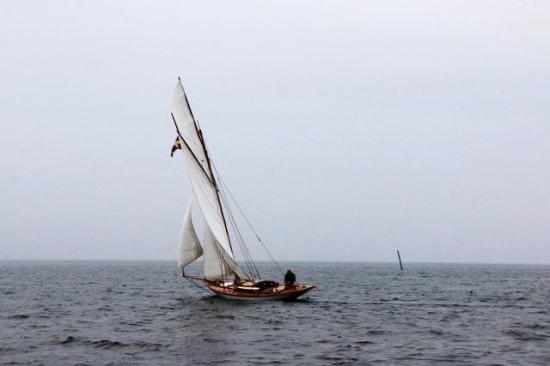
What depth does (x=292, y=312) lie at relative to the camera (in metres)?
48.8

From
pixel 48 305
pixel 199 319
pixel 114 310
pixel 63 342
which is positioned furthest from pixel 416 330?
pixel 48 305

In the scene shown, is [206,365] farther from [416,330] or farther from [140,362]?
[416,330]

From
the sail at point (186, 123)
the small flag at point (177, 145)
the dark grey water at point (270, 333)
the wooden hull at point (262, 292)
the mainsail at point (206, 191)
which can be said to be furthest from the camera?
the sail at point (186, 123)

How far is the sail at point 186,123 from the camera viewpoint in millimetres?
54906

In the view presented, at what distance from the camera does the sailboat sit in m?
53.6

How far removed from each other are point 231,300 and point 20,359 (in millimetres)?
26258

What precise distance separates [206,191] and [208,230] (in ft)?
11.2

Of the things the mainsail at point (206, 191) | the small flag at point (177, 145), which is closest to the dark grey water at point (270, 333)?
the mainsail at point (206, 191)

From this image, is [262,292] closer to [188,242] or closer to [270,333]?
[188,242]

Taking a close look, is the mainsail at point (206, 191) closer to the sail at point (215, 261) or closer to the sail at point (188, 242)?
the sail at point (215, 261)

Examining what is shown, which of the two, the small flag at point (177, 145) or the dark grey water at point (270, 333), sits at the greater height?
the small flag at point (177, 145)

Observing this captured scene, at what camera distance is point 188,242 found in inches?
2152

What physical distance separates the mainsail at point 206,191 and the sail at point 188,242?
112 centimetres

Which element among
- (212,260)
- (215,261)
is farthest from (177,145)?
(215,261)
